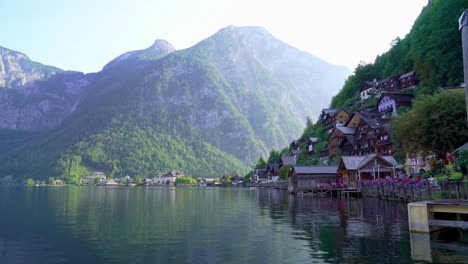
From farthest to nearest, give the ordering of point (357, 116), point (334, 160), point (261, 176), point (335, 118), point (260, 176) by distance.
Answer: point (260, 176) < point (261, 176) < point (335, 118) < point (334, 160) < point (357, 116)

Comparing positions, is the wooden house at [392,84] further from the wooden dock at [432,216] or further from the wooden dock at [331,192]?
the wooden dock at [432,216]

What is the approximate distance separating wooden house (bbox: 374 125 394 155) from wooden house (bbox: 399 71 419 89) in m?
27.0

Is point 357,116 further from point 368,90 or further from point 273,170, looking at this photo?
point 273,170

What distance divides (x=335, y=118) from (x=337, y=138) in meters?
15.0

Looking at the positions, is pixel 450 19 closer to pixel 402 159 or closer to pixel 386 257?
pixel 402 159

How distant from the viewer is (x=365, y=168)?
64562 millimetres

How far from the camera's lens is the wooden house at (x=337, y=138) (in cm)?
9306

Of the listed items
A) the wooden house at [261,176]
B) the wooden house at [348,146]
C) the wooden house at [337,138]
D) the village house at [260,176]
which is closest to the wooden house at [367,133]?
the wooden house at [348,146]

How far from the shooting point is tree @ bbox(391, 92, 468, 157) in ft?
125

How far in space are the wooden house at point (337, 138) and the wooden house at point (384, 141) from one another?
14585 millimetres

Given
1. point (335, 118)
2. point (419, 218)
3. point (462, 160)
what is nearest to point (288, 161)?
point (335, 118)

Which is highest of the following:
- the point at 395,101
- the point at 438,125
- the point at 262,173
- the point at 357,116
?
the point at 395,101

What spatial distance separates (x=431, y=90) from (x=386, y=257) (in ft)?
239

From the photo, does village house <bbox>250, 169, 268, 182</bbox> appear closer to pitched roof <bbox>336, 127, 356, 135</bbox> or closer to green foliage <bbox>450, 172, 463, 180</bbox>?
pitched roof <bbox>336, 127, 356, 135</bbox>
